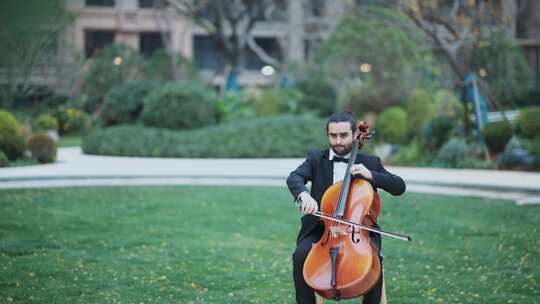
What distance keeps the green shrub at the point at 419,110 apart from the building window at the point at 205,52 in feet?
91.7

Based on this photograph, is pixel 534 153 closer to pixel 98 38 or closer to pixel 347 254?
pixel 347 254

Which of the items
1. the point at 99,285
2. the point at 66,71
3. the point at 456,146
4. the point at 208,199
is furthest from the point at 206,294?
the point at 66,71

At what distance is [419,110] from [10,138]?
906 cm

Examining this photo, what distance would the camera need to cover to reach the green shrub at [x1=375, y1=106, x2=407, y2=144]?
1809cm

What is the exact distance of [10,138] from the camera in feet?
54.1

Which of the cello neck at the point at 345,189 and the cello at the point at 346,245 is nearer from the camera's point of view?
the cello at the point at 346,245

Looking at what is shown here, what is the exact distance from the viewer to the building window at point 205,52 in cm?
4541

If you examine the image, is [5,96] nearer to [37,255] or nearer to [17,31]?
[17,31]

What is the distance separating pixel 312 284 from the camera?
163 inches

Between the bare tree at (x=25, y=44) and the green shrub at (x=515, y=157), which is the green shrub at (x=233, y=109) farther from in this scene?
the green shrub at (x=515, y=157)

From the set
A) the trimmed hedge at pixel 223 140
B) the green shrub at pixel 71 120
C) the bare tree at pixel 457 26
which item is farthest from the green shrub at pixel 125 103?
the bare tree at pixel 457 26

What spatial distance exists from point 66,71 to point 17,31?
570 centimetres

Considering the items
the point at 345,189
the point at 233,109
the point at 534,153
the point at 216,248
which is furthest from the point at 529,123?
the point at 345,189

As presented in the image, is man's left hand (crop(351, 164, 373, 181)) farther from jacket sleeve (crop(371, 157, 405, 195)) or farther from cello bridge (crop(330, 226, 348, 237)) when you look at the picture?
cello bridge (crop(330, 226, 348, 237))
